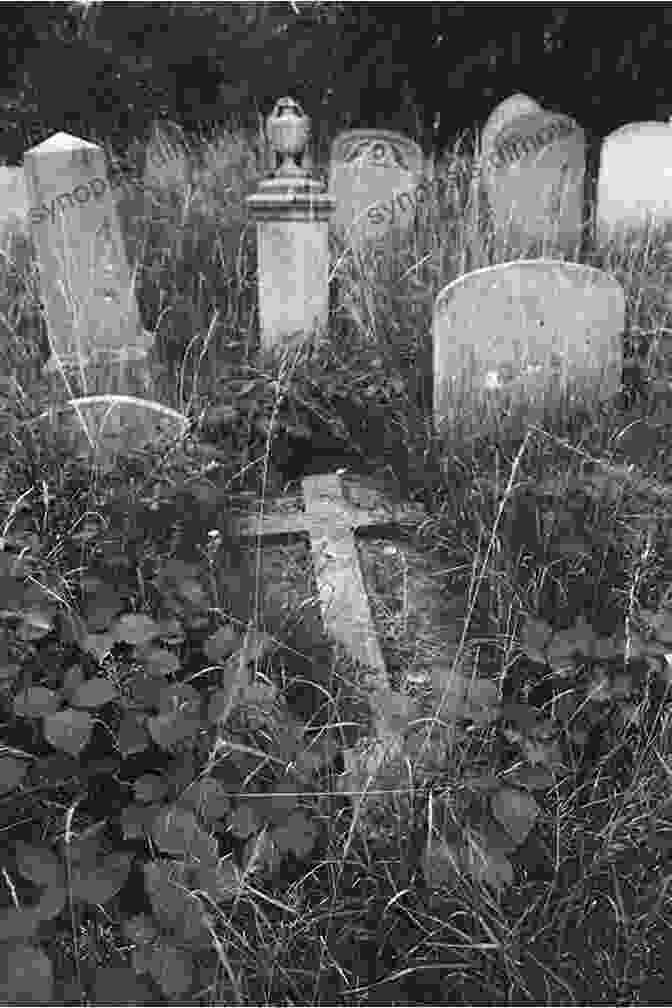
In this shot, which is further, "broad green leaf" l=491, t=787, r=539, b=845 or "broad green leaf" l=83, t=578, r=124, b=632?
"broad green leaf" l=83, t=578, r=124, b=632

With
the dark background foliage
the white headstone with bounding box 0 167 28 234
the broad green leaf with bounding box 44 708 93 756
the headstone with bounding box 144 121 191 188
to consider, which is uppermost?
the dark background foliage

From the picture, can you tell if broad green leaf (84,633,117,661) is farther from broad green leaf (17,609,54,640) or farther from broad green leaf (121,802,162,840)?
broad green leaf (121,802,162,840)

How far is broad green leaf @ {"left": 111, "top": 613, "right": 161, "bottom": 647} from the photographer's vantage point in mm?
1762

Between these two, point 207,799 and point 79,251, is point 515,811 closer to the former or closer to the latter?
point 207,799

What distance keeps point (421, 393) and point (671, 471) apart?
1.17 meters

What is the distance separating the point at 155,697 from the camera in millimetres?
1693

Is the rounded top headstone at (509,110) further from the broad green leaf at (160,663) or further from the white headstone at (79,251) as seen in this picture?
the broad green leaf at (160,663)

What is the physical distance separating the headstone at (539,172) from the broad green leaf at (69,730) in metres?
5.03

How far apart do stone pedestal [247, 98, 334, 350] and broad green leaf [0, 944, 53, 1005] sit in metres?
3.05

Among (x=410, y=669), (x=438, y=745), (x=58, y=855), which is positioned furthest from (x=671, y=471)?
(x=58, y=855)

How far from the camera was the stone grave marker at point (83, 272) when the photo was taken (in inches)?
143

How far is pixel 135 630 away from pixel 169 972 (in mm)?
694

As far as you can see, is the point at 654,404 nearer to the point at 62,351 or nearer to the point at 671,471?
the point at 671,471

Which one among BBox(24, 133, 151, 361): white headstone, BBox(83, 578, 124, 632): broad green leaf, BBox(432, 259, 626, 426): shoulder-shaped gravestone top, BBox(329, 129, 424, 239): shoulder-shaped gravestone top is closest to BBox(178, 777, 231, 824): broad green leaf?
BBox(83, 578, 124, 632): broad green leaf
